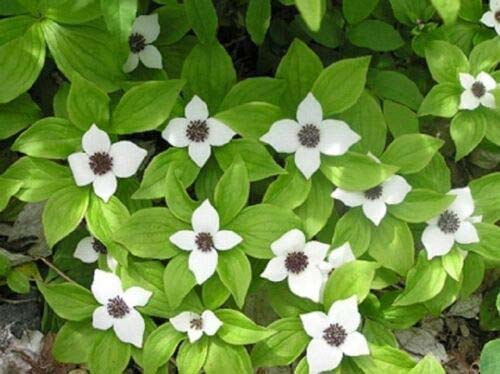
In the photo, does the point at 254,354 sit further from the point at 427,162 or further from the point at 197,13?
the point at 197,13

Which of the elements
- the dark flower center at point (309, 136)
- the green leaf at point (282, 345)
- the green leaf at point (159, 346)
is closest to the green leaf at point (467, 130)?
the dark flower center at point (309, 136)

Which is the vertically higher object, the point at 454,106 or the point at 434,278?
the point at 454,106

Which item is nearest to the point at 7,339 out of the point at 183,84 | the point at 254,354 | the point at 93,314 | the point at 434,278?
the point at 93,314

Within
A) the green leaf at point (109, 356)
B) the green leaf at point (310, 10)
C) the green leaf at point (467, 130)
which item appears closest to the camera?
the green leaf at point (310, 10)

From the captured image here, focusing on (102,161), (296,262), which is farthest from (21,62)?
(296,262)

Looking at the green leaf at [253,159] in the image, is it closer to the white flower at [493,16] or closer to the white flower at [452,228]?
the white flower at [452,228]

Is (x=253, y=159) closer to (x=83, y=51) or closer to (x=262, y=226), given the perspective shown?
(x=262, y=226)
